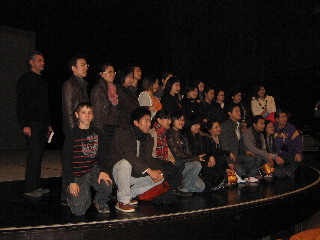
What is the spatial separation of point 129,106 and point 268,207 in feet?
5.47

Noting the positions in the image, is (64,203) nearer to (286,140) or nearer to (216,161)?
(216,161)

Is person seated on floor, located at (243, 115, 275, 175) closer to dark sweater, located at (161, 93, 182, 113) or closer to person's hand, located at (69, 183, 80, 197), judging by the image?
dark sweater, located at (161, 93, 182, 113)

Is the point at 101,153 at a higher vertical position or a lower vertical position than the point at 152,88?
lower

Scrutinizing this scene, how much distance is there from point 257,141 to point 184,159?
1631 millimetres

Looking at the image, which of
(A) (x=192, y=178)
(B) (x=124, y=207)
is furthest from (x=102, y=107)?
(A) (x=192, y=178)

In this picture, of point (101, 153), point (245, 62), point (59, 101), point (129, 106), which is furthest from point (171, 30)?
point (101, 153)

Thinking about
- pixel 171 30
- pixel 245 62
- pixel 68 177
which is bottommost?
pixel 68 177

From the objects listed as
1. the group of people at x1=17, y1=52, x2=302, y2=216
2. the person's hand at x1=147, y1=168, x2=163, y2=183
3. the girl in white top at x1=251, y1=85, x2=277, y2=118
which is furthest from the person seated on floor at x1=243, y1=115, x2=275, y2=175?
the person's hand at x1=147, y1=168, x2=163, y2=183

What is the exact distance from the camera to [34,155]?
3.65m

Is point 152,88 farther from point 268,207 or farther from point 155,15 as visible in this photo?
point 155,15

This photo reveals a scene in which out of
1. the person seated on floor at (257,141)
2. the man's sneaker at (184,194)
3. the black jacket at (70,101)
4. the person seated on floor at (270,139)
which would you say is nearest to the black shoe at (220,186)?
the man's sneaker at (184,194)

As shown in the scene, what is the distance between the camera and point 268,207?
360cm

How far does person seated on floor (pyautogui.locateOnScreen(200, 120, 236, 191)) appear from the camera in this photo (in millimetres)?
4125

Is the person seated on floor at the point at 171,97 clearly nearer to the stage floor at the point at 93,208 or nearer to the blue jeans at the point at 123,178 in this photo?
the stage floor at the point at 93,208
